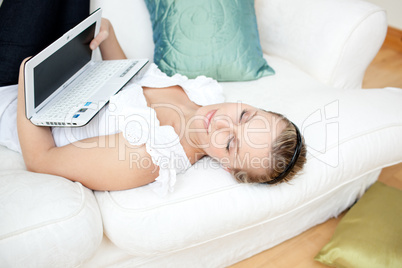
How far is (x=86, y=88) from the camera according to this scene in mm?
1127

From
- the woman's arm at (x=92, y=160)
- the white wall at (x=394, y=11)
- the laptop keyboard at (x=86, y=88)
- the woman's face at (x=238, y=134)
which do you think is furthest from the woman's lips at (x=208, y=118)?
the white wall at (x=394, y=11)

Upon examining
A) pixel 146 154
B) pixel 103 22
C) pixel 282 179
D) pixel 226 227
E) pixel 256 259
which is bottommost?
pixel 256 259

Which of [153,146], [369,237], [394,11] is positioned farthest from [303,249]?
[394,11]

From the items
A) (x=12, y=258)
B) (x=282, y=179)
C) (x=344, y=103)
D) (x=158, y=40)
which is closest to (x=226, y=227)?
(x=282, y=179)

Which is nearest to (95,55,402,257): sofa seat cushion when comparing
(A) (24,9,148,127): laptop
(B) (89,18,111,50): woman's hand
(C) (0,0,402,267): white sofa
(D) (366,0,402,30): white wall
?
(C) (0,0,402,267): white sofa

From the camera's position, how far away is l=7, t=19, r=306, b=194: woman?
38.8 inches

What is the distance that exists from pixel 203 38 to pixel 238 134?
55 centimetres

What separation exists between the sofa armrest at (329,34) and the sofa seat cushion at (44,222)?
117 cm

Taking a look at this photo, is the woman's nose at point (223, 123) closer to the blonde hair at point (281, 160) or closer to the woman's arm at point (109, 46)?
the blonde hair at point (281, 160)

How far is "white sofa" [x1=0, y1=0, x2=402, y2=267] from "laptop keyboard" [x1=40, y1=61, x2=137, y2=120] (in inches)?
7.9

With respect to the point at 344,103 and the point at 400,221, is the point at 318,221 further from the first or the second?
the point at 344,103

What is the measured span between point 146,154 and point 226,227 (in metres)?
0.34

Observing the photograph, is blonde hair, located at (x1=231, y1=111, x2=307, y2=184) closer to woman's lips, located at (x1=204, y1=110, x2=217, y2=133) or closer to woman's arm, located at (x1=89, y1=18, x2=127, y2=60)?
woman's lips, located at (x1=204, y1=110, x2=217, y2=133)

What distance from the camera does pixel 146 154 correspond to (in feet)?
3.24
